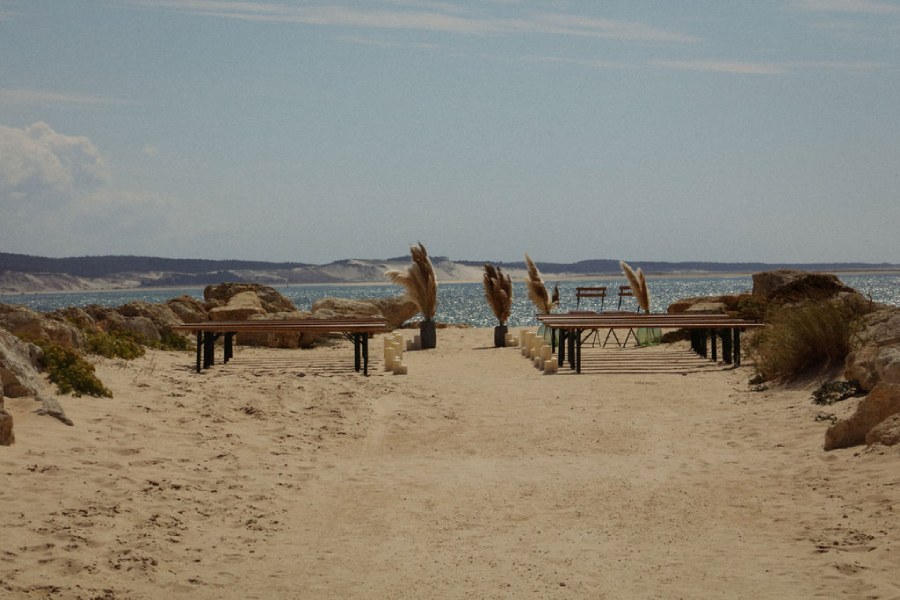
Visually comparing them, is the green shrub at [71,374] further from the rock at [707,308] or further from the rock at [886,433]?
the rock at [707,308]

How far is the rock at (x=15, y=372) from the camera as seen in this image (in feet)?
24.2

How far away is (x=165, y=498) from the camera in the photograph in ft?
19.9

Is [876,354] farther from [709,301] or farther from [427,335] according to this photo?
[427,335]

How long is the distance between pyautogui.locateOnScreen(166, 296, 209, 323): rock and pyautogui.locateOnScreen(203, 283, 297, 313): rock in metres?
0.72

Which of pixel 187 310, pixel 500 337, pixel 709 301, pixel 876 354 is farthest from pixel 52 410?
pixel 187 310

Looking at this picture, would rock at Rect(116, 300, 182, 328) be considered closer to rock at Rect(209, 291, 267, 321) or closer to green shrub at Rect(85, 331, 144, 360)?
rock at Rect(209, 291, 267, 321)

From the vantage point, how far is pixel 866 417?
7.32 metres

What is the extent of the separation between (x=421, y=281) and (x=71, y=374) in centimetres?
1053

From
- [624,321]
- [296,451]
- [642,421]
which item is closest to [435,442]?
[296,451]

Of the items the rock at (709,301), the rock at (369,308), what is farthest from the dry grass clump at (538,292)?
the rock at (369,308)

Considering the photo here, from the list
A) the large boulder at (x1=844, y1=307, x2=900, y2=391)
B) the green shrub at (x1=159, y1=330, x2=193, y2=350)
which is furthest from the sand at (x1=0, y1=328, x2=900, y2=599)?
the green shrub at (x1=159, y1=330, x2=193, y2=350)

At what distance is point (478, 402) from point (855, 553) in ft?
19.9

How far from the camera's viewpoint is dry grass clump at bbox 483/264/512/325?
64.0ft

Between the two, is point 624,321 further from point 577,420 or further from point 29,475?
point 29,475
